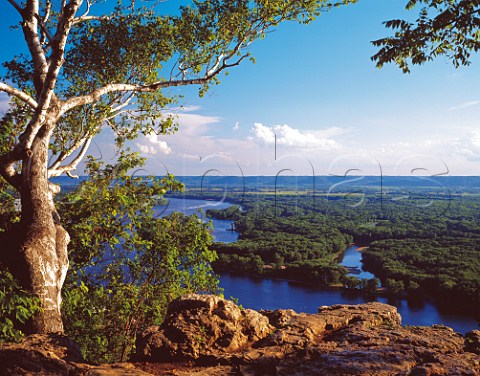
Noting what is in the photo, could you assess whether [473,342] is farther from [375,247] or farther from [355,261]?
[375,247]

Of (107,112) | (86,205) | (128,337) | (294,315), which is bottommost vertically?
(128,337)

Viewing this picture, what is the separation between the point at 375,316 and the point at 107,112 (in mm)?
6093

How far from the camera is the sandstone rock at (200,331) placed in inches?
153

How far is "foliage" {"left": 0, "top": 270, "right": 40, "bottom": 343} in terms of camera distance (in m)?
3.94

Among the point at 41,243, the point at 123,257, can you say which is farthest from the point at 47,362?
the point at 123,257

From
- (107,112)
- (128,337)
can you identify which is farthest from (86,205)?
(128,337)

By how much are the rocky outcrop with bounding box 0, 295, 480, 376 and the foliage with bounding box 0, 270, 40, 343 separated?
0.35 metres

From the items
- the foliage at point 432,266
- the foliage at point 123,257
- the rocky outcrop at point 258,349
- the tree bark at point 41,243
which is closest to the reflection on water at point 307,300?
the foliage at point 432,266

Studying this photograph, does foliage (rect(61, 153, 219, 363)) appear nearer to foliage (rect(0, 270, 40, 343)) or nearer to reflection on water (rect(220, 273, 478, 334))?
foliage (rect(0, 270, 40, 343))

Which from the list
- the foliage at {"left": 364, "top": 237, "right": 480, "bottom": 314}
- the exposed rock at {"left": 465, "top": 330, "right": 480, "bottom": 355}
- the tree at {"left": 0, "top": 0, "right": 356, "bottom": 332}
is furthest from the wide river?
the exposed rock at {"left": 465, "top": 330, "right": 480, "bottom": 355}

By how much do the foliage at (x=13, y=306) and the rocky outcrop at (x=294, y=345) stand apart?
1.39m

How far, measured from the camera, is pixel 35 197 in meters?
4.99

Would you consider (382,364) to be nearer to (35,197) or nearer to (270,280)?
(35,197)

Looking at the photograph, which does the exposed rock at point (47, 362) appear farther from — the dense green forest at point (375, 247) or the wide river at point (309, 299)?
the wide river at point (309, 299)
